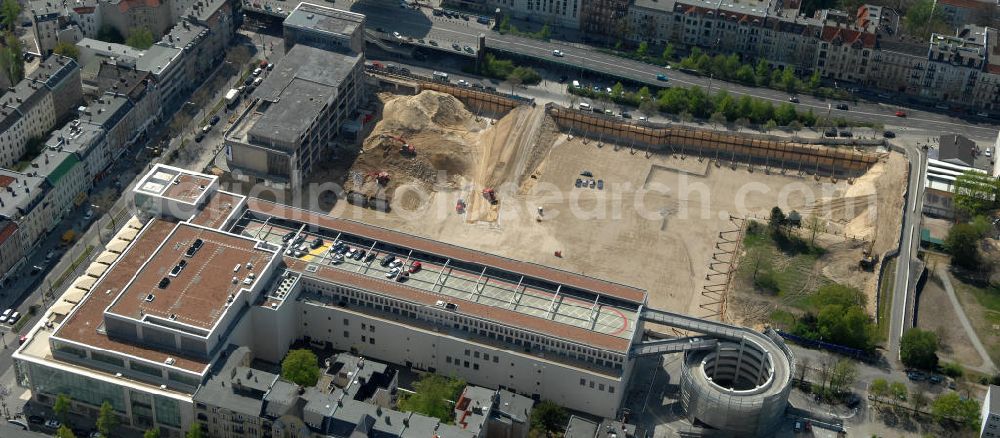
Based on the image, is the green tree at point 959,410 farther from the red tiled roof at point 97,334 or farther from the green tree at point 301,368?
the red tiled roof at point 97,334

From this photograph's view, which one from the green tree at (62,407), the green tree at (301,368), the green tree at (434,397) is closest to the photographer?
the green tree at (62,407)

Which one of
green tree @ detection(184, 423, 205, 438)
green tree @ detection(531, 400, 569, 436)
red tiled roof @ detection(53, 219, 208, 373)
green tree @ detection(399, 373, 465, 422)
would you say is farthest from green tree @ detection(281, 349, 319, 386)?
green tree @ detection(531, 400, 569, 436)

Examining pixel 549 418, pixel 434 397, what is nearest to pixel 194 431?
pixel 434 397

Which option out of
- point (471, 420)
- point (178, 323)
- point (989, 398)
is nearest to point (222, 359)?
point (178, 323)

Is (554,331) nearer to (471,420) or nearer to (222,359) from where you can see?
(471,420)

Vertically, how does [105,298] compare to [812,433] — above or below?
above

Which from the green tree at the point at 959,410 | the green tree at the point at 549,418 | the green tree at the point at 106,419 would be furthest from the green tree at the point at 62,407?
the green tree at the point at 959,410
